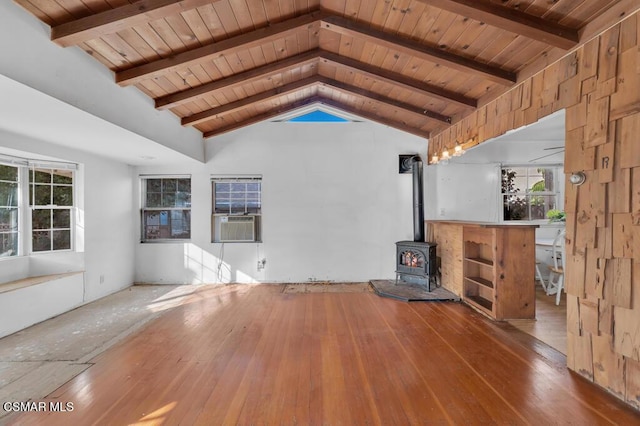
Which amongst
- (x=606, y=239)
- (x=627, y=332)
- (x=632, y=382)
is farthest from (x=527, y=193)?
(x=632, y=382)

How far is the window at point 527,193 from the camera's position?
17.1 feet

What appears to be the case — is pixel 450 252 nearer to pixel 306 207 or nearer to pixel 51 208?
pixel 306 207

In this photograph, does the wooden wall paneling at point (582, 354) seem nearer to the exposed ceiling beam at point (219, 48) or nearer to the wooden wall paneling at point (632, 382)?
the wooden wall paneling at point (632, 382)

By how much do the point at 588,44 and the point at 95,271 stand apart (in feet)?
20.8

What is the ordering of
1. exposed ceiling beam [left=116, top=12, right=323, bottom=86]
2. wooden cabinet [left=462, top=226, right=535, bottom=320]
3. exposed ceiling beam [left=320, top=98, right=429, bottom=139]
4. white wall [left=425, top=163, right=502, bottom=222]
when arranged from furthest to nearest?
1. white wall [left=425, top=163, right=502, bottom=222]
2. exposed ceiling beam [left=320, top=98, right=429, bottom=139]
3. wooden cabinet [left=462, top=226, right=535, bottom=320]
4. exposed ceiling beam [left=116, top=12, right=323, bottom=86]

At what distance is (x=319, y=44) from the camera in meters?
3.29

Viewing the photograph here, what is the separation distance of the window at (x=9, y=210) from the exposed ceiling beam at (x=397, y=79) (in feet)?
14.0

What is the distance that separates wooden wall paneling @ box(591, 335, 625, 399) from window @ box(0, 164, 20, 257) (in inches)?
244

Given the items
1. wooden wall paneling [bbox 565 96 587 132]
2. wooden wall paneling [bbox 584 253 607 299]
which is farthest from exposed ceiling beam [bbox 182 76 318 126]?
wooden wall paneling [bbox 584 253 607 299]

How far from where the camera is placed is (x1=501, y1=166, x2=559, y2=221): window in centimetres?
523

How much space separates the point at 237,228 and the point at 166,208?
1.43m

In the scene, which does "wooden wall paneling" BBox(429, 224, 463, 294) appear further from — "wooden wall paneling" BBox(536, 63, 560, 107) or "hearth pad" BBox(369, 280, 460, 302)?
"wooden wall paneling" BBox(536, 63, 560, 107)

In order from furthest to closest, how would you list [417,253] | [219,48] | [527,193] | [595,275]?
[527,193], [417,253], [219,48], [595,275]

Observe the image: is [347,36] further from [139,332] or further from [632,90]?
[139,332]
